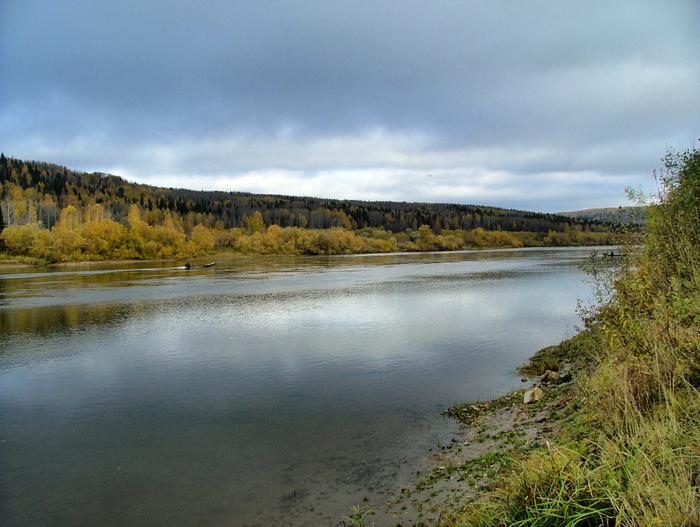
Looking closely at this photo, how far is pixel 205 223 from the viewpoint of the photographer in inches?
4828

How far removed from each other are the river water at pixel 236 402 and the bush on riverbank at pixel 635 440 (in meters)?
2.03

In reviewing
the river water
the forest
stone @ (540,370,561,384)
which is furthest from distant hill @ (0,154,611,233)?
stone @ (540,370,561,384)

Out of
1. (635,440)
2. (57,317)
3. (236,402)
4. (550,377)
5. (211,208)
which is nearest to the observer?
(635,440)

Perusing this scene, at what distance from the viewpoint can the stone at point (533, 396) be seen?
29.1 ft

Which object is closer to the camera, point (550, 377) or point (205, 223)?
point (550, 377)

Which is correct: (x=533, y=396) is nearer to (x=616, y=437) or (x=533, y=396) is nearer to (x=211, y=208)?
(x=616, y=437)

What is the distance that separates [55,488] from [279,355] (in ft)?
25.4

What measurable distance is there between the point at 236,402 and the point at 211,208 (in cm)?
13884

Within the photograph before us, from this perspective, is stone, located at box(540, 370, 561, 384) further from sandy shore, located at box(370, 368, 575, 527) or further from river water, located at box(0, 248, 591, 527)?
river water, located at box(0, 248, 591, 527)

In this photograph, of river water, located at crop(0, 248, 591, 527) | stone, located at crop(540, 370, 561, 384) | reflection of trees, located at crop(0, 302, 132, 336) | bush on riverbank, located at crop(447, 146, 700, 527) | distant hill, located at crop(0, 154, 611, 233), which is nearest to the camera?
bush on riverbank, located at crop(447, 146, 700, 527)

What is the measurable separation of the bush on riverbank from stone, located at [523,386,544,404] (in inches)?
49.4

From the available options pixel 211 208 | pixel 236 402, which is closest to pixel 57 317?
pixel 236 402

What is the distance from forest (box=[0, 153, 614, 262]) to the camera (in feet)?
246

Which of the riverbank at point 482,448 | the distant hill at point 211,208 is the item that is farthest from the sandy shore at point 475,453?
the distant hill at point 211,208
